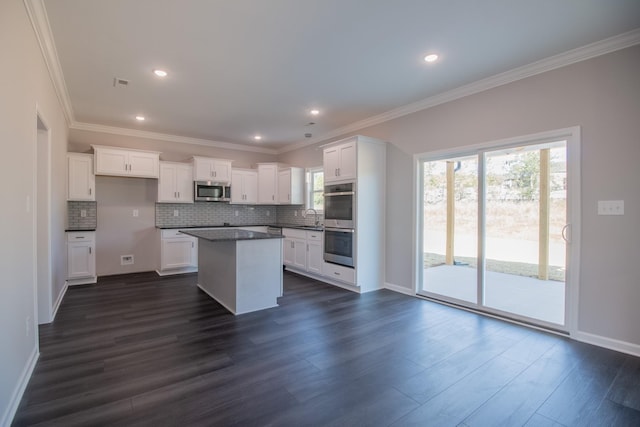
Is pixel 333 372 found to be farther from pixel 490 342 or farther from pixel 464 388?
pixel 490 342

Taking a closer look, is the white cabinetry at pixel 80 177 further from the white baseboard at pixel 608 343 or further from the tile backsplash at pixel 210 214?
the white baseboard at pixel 608 343

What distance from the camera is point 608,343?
277 cm

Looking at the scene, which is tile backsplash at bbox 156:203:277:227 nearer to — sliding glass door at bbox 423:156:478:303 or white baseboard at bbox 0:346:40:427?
white baseboard at bbox 0:346:40:427

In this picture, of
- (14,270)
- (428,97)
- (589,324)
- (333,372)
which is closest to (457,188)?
(428,97)

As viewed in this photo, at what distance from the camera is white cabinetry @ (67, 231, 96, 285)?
480 cm

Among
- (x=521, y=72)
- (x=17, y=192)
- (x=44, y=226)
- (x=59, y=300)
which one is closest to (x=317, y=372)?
(x=17, y=192)

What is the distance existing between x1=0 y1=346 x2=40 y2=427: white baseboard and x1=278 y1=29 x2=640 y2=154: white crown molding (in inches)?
190

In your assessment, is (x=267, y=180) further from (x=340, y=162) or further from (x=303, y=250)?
(x=340, y=162)

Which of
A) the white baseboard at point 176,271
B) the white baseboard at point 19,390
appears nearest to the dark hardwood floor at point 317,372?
the white baseboard at point 19,390

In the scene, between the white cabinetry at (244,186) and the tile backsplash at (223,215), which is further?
the white cabinetry at (244,186)

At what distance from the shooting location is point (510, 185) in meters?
3.64

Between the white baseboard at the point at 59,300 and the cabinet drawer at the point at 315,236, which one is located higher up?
the cabinet drawer at the point at 315,236

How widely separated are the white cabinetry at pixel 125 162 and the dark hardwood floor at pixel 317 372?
253 centimetres

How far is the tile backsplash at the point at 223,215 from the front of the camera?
6168 mm
